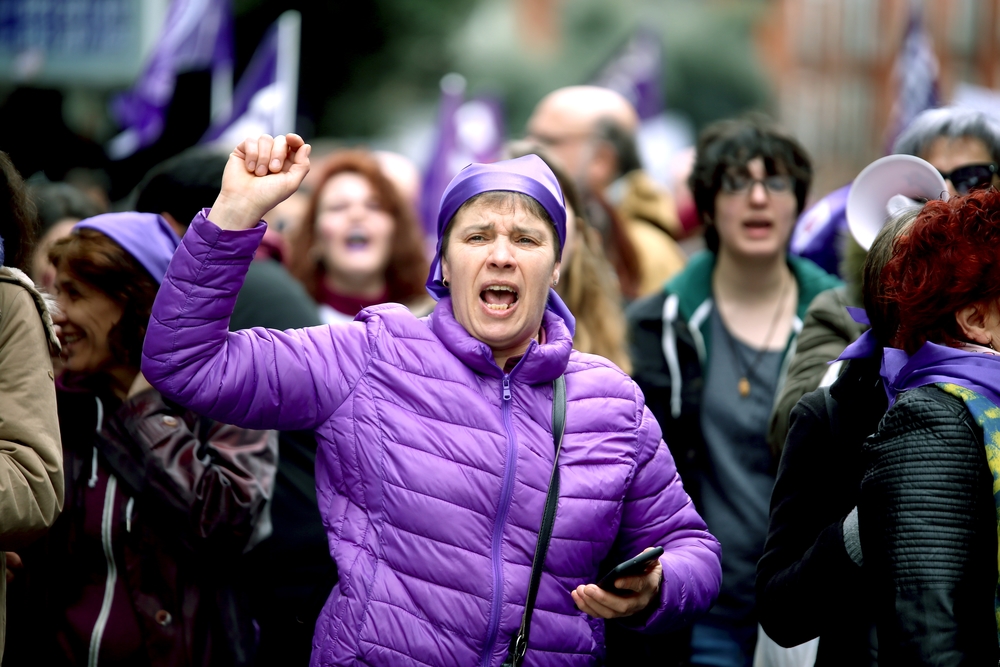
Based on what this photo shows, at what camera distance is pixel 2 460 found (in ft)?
8.68

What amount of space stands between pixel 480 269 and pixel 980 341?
108 centimetres

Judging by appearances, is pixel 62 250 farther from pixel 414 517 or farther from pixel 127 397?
pixel 414 517

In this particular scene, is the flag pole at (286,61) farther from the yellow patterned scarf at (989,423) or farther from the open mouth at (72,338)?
the yellow patterned scarf at (989,423)

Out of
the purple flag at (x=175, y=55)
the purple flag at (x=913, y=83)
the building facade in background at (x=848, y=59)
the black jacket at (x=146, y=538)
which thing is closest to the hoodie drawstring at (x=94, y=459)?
the black jacket at (x=146, y=538)

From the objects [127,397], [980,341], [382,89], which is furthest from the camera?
[382,89]

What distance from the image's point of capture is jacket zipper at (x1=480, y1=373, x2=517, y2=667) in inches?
105

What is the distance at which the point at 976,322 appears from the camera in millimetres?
2598

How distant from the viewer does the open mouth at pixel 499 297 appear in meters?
2.88

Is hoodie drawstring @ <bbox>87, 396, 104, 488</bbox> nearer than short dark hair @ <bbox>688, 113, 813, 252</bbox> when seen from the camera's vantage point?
Yes

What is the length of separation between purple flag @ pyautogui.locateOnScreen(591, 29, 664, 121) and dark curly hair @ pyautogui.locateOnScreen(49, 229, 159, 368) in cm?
643

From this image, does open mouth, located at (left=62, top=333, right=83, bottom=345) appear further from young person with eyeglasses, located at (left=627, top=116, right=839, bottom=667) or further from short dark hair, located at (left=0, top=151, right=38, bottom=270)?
young person with eyeglasses, located at (left=627, top=116, right=839, bottom=667)

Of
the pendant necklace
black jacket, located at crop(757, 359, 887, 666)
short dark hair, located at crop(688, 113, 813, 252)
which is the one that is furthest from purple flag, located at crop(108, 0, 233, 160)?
black jacket, located at crop(757, 359, 887, 666)

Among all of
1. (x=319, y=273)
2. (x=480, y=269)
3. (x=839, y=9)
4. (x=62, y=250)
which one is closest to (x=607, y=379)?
(x=480, y=269)

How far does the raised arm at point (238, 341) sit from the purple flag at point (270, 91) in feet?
15.1
